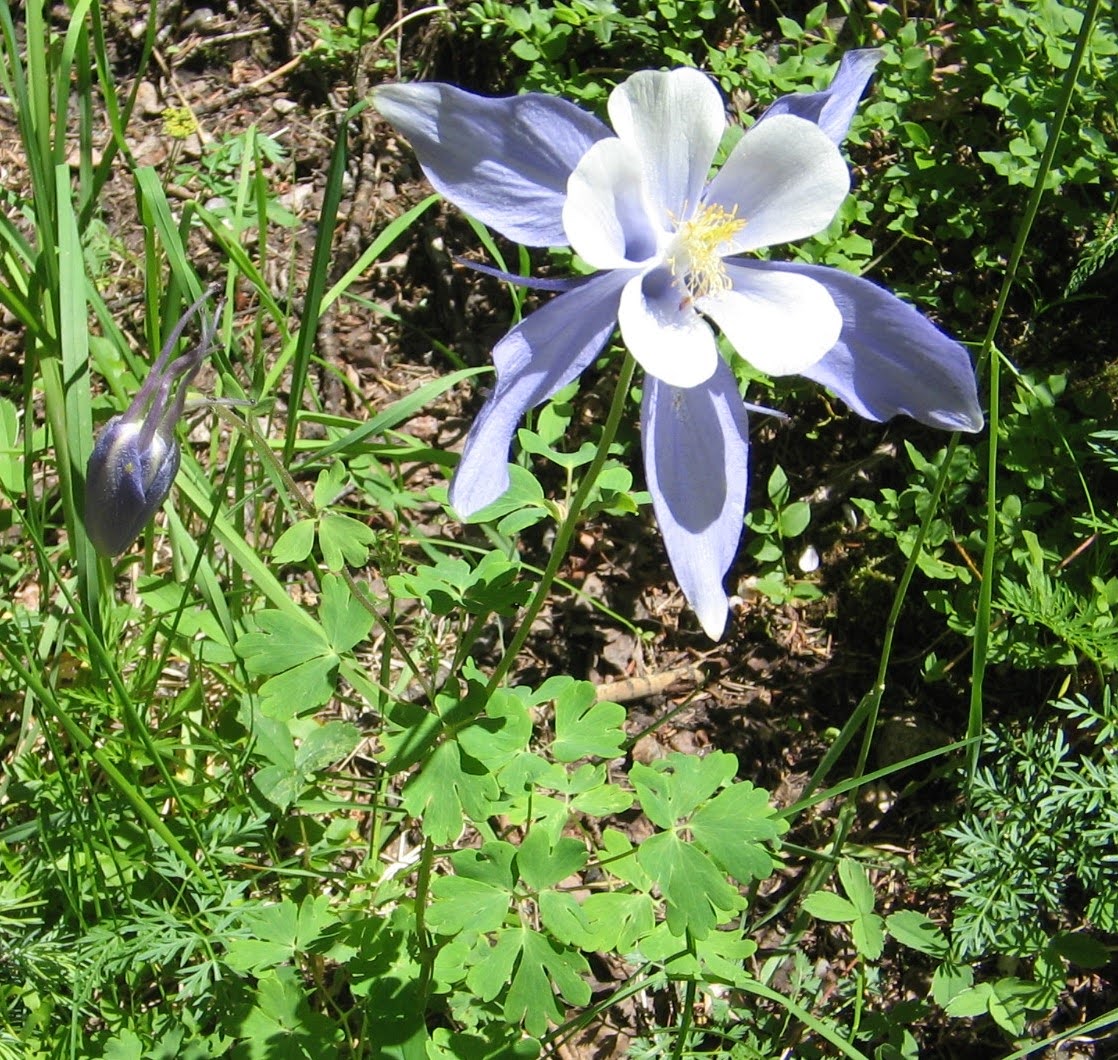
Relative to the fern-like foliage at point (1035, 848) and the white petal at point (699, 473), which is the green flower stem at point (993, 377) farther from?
the white petal at point (699, 473)

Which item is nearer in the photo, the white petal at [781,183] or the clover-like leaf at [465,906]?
the white petal at [781,183]

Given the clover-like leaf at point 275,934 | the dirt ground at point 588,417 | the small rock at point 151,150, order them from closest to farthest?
1. the clover-like leaf at point 275,934
2. the dirt ground at point 588,417
3. the small rock at point 151,150

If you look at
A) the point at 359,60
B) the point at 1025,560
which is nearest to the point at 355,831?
the point at 1025,560

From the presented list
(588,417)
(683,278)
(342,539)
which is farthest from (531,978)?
(588,417)

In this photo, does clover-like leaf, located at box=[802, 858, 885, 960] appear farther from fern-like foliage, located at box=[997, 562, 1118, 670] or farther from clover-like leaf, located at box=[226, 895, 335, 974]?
clover-like leaf, located at box=[226, 895, 335, 974]

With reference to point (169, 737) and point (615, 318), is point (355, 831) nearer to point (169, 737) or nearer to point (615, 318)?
point (169, 737)

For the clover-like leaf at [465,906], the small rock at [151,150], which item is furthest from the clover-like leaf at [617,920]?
the small rock at [151,150]
